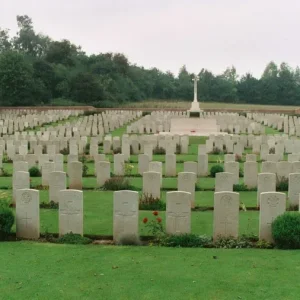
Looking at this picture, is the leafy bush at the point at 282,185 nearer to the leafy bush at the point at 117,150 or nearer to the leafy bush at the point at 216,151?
the leafy bush at the point at 216,151

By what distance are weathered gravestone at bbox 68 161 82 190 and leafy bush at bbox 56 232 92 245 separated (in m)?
4.47

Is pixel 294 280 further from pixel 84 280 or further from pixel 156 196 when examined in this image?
pixel 156 196

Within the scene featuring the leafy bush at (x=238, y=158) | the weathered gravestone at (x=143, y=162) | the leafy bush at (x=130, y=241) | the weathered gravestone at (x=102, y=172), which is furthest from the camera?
the leafy bush at (x=238, y=158)

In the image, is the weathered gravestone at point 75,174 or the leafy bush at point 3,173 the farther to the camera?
the leafy bush at point 3,173

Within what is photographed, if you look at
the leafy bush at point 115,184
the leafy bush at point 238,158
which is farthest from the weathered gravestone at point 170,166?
the leafy bush at point 238,158

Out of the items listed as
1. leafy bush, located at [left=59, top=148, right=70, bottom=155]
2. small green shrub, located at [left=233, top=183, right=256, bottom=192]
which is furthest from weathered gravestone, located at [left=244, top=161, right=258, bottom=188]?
leafy bush, located at [left=59, top=148, right=70, bottom=155]

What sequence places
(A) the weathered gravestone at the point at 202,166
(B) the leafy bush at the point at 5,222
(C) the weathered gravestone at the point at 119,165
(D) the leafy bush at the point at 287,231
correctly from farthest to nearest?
(A) the weathered gravestone at the point at 202,166 < (C) the weathered gravestone at the point at 119,165 < (B) the leafy bush at the point at 5,222 < (D) the leafy bush at the point at 287,231

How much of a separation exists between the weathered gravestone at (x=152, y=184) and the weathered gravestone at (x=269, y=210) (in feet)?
10.3

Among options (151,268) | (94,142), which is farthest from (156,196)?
(94,142)

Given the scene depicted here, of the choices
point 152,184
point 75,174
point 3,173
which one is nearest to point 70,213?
point 152,184

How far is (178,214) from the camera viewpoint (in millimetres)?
8500

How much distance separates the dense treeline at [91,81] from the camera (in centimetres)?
5469

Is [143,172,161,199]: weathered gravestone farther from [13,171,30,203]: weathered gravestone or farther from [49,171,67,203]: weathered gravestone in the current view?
[13,171,30,203]: weathered gravestone

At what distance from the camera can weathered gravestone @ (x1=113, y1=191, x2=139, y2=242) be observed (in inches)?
332
